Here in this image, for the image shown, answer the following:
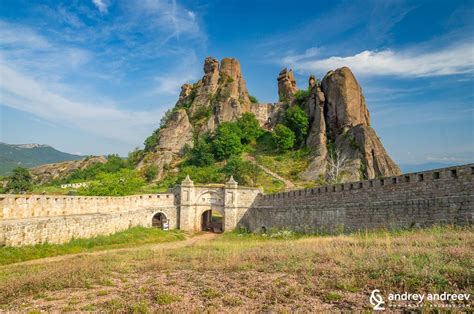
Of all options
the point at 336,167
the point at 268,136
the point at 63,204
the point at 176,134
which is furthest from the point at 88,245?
the point at 268,136

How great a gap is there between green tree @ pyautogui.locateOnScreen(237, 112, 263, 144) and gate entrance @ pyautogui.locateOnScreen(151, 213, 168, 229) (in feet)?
93.7

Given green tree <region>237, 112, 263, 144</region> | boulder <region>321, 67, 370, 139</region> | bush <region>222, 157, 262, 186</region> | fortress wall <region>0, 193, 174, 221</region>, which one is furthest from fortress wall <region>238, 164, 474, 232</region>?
green tree <region>237, 112, 263, 144</region>

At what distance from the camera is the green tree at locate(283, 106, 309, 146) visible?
55812 millimetres

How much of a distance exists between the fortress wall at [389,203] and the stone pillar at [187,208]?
504 inches

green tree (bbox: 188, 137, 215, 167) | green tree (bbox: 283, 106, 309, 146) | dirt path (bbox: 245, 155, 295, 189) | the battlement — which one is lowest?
the battlement

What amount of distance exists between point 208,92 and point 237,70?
9747mm

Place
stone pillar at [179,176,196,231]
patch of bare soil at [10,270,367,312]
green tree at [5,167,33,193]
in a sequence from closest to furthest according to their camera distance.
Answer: patch of bare soil at [10,270,367,312], stone pillar at [179,176,196,231], green tree at [5,167,33,193]

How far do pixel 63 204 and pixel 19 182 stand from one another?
1408 inches

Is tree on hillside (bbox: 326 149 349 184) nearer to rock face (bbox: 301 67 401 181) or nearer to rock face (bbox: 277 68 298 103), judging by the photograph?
rock face (bbox: 301 67 401 181)

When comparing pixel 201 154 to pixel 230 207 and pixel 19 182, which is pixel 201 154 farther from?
pixel 19 182

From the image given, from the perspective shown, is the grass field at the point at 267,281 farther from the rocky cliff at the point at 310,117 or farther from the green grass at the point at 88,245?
the rocky cliff at the point at 310,117

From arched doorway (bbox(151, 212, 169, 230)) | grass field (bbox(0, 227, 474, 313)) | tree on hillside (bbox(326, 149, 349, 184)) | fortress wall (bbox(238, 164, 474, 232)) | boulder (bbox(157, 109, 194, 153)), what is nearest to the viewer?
grass field (bbox(0, 227, 474, 313))

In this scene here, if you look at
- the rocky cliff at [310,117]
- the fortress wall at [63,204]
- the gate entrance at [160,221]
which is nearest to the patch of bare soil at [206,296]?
the fortress wall at [63,204]

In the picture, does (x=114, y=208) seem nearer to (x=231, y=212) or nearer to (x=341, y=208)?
(x=231, y=212)
